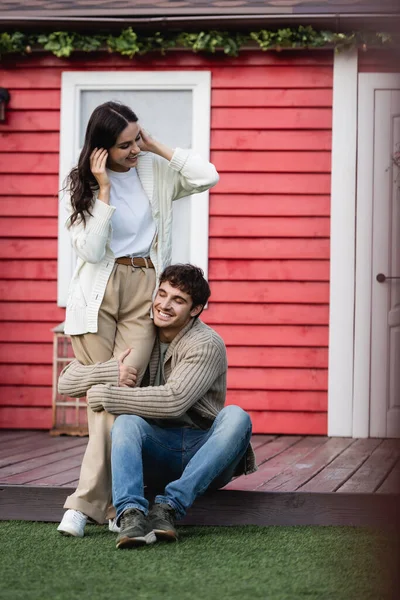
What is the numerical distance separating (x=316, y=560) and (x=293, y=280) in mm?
3041

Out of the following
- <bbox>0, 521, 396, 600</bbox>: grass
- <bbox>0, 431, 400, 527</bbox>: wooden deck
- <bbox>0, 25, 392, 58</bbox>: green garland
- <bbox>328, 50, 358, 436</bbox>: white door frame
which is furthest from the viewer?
<bbox>328, 50, 358, 436</bbox>: white door frame

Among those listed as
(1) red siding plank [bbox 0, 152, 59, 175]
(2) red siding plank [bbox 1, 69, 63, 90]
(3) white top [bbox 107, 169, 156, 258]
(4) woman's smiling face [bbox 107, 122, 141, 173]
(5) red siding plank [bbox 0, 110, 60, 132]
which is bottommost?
(3) white top [bbox 107, 169, 156, 258]

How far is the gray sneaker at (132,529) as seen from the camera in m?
3.23

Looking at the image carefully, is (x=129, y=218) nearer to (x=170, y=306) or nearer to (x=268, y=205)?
(x=170, y=306)

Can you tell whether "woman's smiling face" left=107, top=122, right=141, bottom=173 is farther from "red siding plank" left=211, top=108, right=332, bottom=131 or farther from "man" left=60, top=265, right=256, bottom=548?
"red siding plank" left=211, top=108, right=332, bottom=131

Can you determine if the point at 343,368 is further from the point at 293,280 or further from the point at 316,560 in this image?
the point at 316,560

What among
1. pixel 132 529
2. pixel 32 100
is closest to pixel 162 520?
pixel 132 529

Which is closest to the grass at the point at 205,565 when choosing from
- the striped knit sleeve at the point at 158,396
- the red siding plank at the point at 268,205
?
the striped knit sleeve at the point at 158,396

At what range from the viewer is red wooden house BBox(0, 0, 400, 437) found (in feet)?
19.9

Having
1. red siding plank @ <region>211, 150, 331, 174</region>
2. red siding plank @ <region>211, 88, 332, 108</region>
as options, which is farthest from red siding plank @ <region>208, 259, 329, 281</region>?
red siding plank @ <region>211, 88, 332, 108</region>

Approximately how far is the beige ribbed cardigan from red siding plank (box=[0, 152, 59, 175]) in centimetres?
286

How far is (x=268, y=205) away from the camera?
6125mm

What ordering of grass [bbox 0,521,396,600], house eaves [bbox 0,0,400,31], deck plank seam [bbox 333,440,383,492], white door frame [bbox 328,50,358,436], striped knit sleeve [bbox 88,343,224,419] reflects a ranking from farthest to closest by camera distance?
white door frame [bbox 328,50,358,436]
house eaves [bbox 0,0,400,31]
deck plank seam [bbox 333,440,383,492]
striped knit sleeve [bbox 88,343,224,419]
grass [bbox 0,521,396,600]

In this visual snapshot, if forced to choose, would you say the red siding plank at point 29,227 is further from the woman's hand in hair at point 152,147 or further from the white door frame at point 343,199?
the woman's hand in hair at point 152,147
